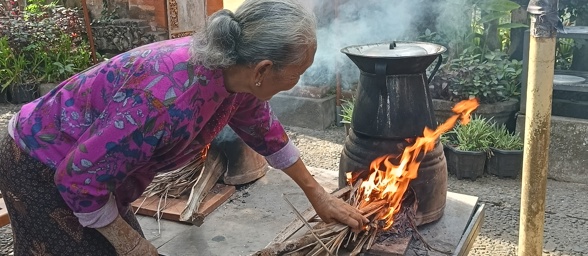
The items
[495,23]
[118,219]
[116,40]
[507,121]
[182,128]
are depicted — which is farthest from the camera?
[116,40]

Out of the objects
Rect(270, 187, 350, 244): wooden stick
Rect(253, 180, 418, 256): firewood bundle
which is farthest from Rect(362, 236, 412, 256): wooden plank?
Rect(270, 187, 350, 244): wooden stick

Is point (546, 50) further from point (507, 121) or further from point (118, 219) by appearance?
point (507, 121)

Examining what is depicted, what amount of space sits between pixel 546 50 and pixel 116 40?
7.04m

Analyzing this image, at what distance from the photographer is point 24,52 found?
9.10 meters

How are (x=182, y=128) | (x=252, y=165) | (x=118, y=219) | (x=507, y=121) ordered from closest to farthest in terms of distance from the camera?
(x=182, y=128), (x=118, y=219), (x=252, y=165), (x=507, y=121)

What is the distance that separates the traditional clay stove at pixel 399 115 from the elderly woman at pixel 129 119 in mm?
917

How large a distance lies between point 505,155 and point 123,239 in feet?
14.4

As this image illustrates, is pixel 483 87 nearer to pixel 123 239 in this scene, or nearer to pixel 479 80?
pixel 479 80

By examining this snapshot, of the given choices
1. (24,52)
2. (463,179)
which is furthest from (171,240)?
(24,52)

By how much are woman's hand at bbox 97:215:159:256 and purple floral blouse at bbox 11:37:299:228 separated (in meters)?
0.05

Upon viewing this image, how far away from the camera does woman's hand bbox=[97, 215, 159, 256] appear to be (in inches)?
86.8

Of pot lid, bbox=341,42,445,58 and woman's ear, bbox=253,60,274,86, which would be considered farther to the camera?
pot lid, bbox=341,42,445,58

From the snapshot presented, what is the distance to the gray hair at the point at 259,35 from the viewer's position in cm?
197

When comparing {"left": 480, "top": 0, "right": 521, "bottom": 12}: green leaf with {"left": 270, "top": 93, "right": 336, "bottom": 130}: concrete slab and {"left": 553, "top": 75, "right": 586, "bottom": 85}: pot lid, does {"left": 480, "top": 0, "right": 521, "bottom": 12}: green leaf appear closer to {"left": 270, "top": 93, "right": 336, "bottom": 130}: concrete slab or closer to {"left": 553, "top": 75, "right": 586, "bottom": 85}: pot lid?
{"left": 553, "top": 75, "right": 586, "bottom": 85}: pot lid
